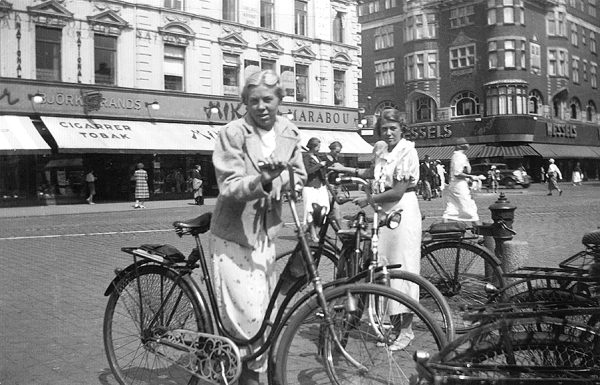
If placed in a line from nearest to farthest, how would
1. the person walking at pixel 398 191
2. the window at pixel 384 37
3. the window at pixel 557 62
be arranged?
the person walking at pixel 398 191 → the window at pixel 557 62 → the window at pixel 384 37

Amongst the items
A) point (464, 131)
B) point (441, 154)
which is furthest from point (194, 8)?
point (464, 131)

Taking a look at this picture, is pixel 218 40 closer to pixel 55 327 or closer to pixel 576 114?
pixel 55 327

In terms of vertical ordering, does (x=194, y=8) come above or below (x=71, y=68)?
above

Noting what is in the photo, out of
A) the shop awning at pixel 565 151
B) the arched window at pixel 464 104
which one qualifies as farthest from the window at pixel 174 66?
the shop awning at pixel 565 151

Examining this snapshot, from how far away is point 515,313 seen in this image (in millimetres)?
2184

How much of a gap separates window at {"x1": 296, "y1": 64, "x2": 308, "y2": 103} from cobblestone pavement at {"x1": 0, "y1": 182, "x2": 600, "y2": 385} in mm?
10346

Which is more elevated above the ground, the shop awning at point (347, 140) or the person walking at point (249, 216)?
the shop awning at point (347, 140)

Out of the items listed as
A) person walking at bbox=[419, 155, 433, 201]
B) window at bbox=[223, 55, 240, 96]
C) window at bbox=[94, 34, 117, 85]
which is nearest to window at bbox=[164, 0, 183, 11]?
window at bbox=[223, 55, 240, 96]

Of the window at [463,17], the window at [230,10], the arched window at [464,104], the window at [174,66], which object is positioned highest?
the window at [463,17]

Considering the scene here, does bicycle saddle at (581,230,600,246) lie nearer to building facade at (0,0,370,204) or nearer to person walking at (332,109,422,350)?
person walking at (332,109,422,350)

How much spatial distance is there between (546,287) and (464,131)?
141 ft

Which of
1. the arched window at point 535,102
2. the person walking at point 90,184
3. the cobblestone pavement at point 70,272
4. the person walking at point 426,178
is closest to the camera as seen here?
the cobblestone pavement at point 70,272

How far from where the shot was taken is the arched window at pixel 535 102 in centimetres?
4341

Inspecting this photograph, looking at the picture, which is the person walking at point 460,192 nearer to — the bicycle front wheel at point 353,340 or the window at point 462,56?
the bicycle front wheel at point 353,340
